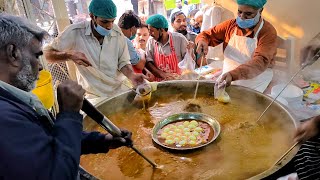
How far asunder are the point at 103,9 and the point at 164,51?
1.64 metres

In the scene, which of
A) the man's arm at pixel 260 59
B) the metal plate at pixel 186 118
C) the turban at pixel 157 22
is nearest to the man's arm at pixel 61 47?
the metal plate at pixel 186 118

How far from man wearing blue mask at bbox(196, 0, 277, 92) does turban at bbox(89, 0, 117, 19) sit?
122 centimetres

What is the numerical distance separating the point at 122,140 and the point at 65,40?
2.05 m

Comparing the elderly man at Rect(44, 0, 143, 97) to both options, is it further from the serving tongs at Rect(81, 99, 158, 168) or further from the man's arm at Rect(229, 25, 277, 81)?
the serving tongs at Rect(81, 99, 158, 168)

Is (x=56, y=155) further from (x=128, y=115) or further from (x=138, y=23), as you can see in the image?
(x=138, y=23)

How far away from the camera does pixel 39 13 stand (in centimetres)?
412

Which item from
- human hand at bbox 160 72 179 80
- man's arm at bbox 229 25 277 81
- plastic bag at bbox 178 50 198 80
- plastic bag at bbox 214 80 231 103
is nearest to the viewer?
plastic bag at bbox 214 80 231 103

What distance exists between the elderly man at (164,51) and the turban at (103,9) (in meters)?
1.25

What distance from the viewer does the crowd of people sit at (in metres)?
1.22

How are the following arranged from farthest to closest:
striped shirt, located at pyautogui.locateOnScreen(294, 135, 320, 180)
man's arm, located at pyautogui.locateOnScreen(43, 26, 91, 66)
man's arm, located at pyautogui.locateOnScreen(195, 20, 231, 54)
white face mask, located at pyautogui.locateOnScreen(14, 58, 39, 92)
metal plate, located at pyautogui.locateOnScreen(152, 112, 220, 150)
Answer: man's arm, located at pyautogui.locateOnScreen(195, 20, 231, 54)
man's arm, located at pyautogui.locateOnScreen(43, 26, 91, 66)
metal plate, located at pyautogui.locateOnScreen(152, 112, 220, 150)
striped shirt, located at pyautogui.locateOnScreen(294, 135, 320, 180)
white face mask, located at pyautogui.locateOnScreen(14, 58, 39, 92)

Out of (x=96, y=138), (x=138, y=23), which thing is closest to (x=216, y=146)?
(x=96, y=138)

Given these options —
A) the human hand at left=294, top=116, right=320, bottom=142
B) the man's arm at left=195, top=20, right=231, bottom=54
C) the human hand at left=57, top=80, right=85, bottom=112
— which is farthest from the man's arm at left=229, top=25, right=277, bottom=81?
the human hand at left=57, top=80, right=85, bottom=112

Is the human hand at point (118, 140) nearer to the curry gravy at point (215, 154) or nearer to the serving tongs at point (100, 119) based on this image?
the serving tongs at point (100, 119)

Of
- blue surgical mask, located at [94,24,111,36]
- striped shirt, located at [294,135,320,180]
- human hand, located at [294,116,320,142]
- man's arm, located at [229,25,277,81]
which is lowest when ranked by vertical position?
striped shirt, located at [294,135,320,180]
